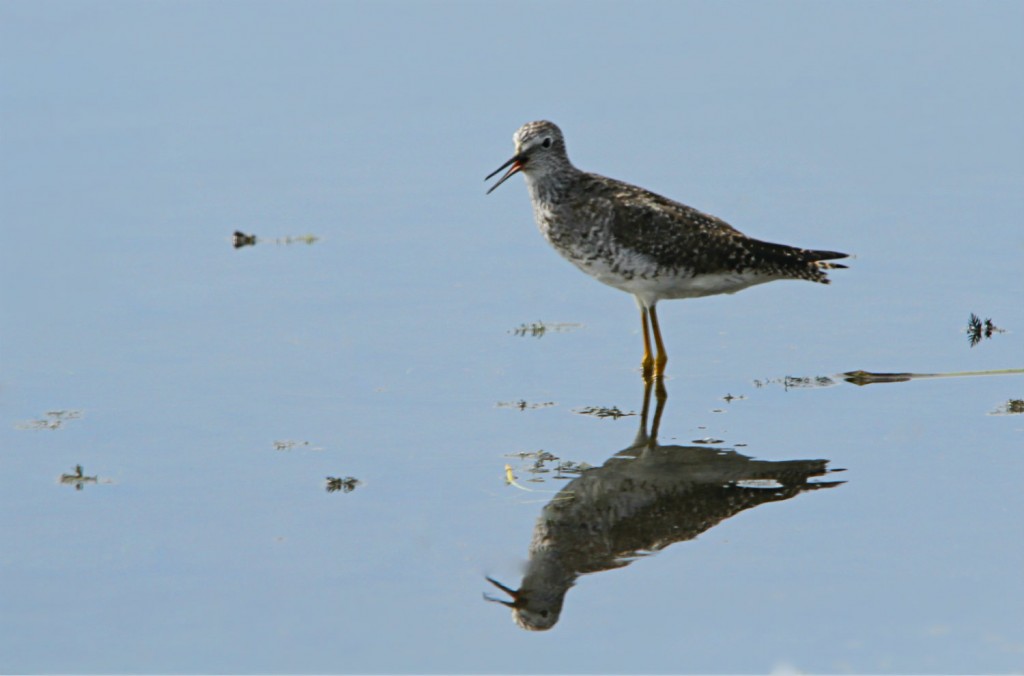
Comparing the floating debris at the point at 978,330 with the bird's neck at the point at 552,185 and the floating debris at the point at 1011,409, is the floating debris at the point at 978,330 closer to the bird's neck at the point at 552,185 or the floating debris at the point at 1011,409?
the floating debris at the point at 1011,409

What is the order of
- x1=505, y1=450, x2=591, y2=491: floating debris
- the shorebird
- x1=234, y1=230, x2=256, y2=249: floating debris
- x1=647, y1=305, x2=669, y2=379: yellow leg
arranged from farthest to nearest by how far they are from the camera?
x1=234, y1=230, x2=256, y2=249: floating debris → the shorebird → x1=647, y1=305, x2=669, y2=379: yellow leg → x1=505, y1=450, x2=591, y2=491: floating debris

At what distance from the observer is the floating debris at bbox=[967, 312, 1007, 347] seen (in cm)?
1066

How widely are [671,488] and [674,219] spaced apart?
2.84 metres

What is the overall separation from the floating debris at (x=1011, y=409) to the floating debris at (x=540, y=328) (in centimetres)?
320

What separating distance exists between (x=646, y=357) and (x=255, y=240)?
423 cm

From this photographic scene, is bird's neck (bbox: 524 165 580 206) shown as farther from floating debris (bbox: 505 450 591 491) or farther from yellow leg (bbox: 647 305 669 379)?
floating debris (bbox: 505 450 591 491)

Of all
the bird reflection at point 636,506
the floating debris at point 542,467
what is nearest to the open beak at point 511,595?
the bird reflection at point 636,506

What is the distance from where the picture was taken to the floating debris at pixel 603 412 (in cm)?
975

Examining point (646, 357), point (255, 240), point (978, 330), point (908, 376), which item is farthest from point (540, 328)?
point (255, 240)

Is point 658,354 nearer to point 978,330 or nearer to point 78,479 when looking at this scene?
point 978,330

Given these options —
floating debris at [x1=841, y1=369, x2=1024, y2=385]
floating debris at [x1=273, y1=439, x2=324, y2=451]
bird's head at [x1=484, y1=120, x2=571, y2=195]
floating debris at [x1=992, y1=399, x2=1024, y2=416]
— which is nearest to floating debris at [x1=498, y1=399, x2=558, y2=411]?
floating debris at [x1=273, y1=439, x2=324, y2=451]

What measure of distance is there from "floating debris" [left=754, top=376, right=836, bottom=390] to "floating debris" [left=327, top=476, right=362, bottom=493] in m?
2.96

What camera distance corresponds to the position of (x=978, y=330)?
1071 centimetres

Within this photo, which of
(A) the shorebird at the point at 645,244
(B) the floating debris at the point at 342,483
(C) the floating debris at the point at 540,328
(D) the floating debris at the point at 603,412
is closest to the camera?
(B) the floating debris at the point at 342,483
